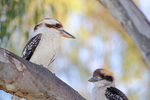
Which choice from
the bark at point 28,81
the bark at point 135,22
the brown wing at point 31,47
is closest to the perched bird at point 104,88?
the bark at point 135,22

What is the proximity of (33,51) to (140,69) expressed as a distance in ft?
11.1

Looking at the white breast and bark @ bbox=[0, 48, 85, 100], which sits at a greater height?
the white breast

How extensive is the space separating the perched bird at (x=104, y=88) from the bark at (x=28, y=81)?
0.93m

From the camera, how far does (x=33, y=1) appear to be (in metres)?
4.89

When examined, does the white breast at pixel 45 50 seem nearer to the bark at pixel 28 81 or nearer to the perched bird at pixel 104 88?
the perched bird at pixel 104 88

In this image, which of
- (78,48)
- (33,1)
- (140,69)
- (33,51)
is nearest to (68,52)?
(78,48)

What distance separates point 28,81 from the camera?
227 cm

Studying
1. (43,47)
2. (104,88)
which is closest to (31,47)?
(43,47)

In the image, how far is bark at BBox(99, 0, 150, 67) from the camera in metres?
3.95

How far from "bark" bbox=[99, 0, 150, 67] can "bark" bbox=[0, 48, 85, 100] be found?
1660 millimetres

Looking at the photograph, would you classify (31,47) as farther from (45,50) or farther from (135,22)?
(135,22)

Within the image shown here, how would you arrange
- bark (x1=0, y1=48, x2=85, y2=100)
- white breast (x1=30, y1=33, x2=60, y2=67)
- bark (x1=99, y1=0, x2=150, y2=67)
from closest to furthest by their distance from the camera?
1. bark (x1=0, y1=48, x2=85, y2=100)
2. white breast (x1=30, y1=33, x2=60, y2=67)
3. bark (x1=99, y1=0, x2=150, y2=67)

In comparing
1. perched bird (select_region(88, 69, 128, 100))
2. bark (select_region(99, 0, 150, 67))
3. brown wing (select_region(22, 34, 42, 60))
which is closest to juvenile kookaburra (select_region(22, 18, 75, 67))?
brown wing (select_region(22, 34, 42, 60))

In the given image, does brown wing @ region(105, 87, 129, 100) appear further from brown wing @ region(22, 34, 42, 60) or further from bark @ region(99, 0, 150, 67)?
brown wing @ region(22, 34, 42, 60)
